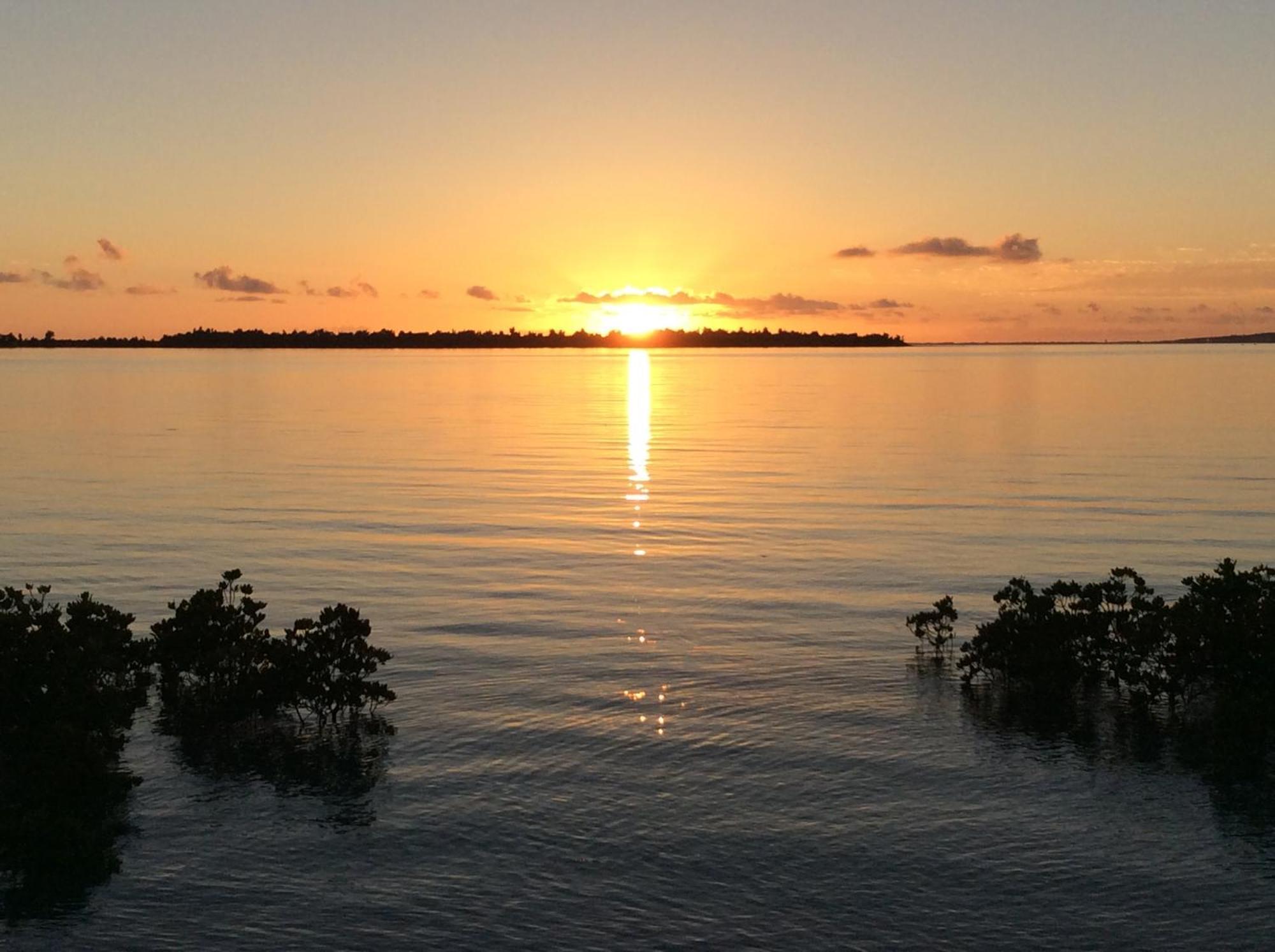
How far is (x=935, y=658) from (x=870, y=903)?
32.2 ft

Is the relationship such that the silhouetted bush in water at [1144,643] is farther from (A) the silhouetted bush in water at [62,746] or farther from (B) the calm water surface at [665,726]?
(A) the silhouetted bush in water at [62,746]

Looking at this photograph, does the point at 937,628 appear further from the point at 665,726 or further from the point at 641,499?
the point at 641,499

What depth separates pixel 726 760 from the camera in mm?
15766

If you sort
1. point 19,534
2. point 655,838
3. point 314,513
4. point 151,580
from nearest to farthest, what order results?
point 655,838, point 151,580, point 19,534, point 314,513

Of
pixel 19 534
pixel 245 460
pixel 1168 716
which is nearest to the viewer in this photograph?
pixel 1168 716

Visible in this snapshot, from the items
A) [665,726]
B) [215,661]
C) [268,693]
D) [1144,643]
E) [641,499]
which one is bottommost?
[665,726]

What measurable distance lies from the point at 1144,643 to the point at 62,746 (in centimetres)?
1531

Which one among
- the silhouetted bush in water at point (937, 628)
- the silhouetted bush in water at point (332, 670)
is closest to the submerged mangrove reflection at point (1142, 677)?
the silhouetted bush in water at point (937, 628)

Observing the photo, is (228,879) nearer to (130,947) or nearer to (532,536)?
(130,947)

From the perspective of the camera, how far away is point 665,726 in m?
17.3

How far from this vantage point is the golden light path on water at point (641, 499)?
18.1m

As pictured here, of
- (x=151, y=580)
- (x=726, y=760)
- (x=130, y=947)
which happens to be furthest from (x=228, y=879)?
(x=151, y=580)

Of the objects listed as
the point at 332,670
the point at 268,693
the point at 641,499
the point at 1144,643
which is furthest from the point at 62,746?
the point at 641,499

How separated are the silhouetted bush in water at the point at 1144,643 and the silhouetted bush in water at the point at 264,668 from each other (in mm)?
9780
